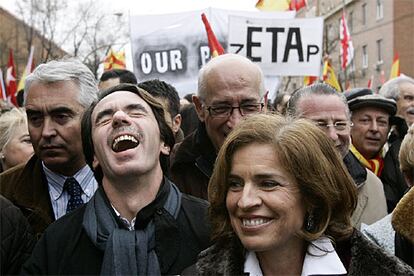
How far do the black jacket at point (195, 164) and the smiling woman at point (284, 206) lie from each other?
102 centimetres

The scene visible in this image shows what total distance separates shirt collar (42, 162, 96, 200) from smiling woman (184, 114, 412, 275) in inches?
44.1

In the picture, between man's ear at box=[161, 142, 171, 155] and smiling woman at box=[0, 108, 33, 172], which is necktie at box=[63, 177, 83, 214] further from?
smiling woman at box=[0, 108, 33, 172]

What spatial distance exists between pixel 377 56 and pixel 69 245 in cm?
3943

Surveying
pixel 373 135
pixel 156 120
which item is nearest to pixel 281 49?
pixel 373 135

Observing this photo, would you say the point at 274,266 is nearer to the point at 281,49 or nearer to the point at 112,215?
the point at 112,215

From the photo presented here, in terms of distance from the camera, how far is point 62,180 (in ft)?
11.2

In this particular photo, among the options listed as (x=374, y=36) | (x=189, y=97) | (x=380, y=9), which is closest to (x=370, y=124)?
(x=189, y=97)

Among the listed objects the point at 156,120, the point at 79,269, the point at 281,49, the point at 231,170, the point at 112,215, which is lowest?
the point at 79,269

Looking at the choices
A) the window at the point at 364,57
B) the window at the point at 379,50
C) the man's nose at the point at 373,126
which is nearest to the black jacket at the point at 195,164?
the man's nose at the point at 373,126

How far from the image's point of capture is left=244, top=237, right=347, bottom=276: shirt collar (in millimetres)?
2406

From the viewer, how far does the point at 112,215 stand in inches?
106

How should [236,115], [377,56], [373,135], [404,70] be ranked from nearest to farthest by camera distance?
[236,115] → [373,135] → [404,70] → [377,56]

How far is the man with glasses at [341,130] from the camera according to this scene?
12.2 feet

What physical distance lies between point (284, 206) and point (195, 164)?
1.27 metres
